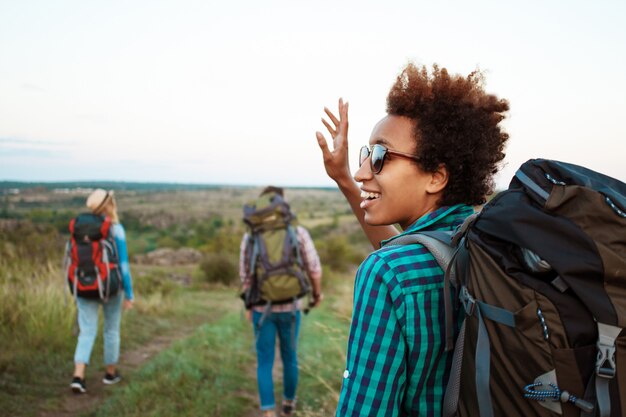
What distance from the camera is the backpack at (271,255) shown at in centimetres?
475

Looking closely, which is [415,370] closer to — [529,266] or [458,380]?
[458,380]

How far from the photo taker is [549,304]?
118 cm

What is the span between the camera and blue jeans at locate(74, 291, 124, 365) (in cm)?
543

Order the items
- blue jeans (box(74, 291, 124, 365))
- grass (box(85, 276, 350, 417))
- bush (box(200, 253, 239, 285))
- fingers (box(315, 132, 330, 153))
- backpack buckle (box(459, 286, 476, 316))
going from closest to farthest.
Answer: backpack buckle (box(459, 286, 476, 316)) < fingers (box(315, 132, 330, 153)) < grass (box(85, 276, 350, 417)) < blue jeans (box(74, 291, 124, 365)) < bush (box(200, 253, 239, 285))

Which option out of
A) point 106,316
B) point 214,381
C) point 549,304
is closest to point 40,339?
point 106,316


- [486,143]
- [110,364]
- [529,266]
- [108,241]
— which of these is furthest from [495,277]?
[110,364]

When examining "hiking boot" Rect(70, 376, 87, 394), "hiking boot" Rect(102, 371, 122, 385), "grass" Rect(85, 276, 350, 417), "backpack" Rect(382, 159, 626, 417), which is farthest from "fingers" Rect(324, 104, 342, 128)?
"hiking boot" Rect(102, 371, 122, 385)

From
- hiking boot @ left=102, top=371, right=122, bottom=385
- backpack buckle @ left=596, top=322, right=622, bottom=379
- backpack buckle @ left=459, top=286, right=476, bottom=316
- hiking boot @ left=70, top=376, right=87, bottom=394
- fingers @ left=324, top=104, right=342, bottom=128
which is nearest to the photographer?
backpack buckle @ left=596, top=322, right=622, bottom=379

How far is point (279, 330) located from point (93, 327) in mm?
2134

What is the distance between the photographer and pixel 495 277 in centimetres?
124

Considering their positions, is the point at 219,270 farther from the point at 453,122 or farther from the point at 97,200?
the point at 453,122

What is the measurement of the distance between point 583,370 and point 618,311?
0.51 feet

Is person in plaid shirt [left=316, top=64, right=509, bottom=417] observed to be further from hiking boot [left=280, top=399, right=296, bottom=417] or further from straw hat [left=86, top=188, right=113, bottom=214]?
straw hat [left=86, top=188, right=113, bottom=214]

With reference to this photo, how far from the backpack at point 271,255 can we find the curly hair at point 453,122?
10.4 feet
